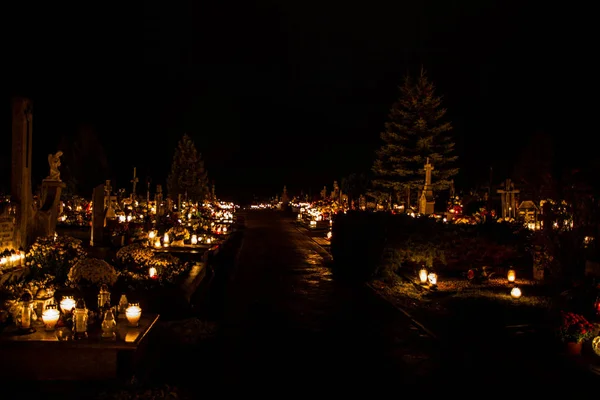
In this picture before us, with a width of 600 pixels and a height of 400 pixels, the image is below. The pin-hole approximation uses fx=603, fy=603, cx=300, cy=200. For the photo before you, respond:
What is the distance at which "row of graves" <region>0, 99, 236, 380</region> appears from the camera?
26.1 feet

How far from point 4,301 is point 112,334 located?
2564 mm

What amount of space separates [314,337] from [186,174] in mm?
72623

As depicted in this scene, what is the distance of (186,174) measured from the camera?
8162cm

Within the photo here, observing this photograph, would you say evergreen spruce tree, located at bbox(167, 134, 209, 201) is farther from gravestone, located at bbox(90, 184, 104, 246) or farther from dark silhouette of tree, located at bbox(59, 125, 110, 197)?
gravestone, located at bbox(90, 184, 104, 246)

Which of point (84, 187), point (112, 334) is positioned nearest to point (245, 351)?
point (112, 334)

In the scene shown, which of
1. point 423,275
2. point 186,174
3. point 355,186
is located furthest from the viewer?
point 186,174

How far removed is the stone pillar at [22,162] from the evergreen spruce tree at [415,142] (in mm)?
32427

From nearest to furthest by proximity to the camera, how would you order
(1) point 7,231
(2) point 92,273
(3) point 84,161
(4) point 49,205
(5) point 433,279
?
(2) point 92,273, (1) point 7,231, (5) point 433,279, (4) point 49,205, (3) point 84,161

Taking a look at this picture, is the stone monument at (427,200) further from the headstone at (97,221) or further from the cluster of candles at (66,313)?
the cluster of candles at (66,313)

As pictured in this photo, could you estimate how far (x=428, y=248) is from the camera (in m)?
18.0

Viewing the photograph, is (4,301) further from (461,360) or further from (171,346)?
(461,360)

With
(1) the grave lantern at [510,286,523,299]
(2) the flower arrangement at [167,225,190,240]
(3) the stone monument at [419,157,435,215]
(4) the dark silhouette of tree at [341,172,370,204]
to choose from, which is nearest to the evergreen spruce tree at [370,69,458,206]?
(3) the stone monument at [419,157,435,215]

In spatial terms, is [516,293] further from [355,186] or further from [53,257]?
[355,186]

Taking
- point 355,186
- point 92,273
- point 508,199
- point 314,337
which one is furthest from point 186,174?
point 314,337
